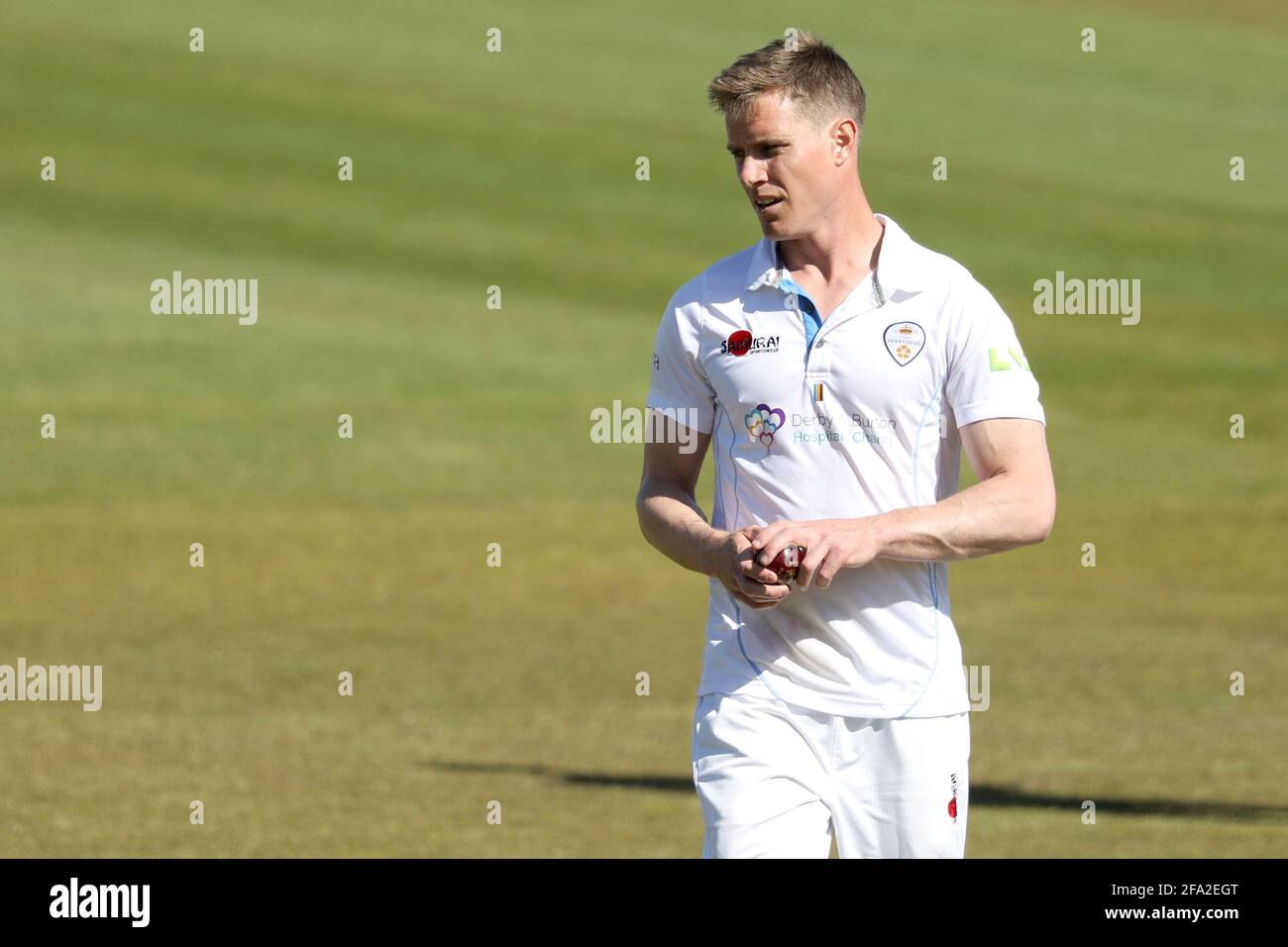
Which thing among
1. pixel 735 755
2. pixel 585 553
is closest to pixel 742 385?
pixel 735 755

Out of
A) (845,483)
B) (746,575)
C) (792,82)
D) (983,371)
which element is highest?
(792,82)

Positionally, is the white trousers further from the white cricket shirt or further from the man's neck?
the man's neck

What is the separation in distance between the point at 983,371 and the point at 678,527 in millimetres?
892

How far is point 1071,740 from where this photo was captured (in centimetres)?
1290

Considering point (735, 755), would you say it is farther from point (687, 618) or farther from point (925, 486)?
point (687, 618)

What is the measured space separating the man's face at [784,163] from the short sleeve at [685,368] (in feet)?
1.10

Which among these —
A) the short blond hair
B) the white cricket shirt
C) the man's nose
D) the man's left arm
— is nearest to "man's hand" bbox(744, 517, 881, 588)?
the man's left arm

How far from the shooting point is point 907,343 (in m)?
5.57

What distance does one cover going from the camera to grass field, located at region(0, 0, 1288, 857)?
12016mm

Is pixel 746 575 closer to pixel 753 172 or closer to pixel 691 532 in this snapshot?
pixel 691 532

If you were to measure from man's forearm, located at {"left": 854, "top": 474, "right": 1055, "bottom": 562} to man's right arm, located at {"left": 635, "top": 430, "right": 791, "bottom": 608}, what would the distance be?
Result: 0.29 m

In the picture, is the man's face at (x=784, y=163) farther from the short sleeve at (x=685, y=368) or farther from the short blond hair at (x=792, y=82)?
the short sleeve at (x=685, y=368)

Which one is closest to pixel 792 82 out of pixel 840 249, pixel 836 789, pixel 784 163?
pixel 784 163

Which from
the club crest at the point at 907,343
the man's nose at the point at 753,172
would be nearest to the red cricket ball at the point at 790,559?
the club crest at the point at 907,343
